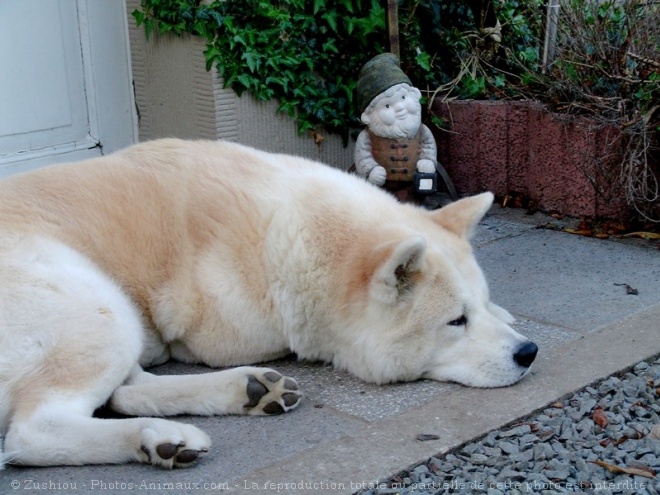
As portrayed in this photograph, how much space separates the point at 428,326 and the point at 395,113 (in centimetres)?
249

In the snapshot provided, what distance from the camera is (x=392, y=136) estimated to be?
5824 millimetres

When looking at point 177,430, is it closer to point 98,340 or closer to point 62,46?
point 98,340

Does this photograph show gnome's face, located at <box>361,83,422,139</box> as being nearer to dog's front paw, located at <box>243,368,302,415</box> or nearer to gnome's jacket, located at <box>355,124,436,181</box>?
gnome's jacket, located at <box>355,124,436,181</box>

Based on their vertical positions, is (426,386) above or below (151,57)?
below

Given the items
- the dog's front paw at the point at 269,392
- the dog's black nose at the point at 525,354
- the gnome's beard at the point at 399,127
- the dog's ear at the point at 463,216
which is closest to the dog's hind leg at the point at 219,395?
the dog's front paw at the point at 269,392

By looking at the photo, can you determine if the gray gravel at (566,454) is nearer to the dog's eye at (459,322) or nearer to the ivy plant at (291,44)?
the dog's eye at (459,322)

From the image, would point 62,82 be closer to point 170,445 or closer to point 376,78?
point 376,78

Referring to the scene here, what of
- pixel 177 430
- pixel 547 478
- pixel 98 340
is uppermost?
pixel 98 340

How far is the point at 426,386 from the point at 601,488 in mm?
872

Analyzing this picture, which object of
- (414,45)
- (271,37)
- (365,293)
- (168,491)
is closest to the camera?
(168,491)

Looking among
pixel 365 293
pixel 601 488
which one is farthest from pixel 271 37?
pixel 601 488

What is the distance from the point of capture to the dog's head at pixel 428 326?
3.52 m

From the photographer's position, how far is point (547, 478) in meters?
3.06

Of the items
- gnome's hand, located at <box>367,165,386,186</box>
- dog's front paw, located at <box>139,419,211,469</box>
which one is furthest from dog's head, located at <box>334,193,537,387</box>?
gnome's hand, located at <box>367,165,386,186</box>
